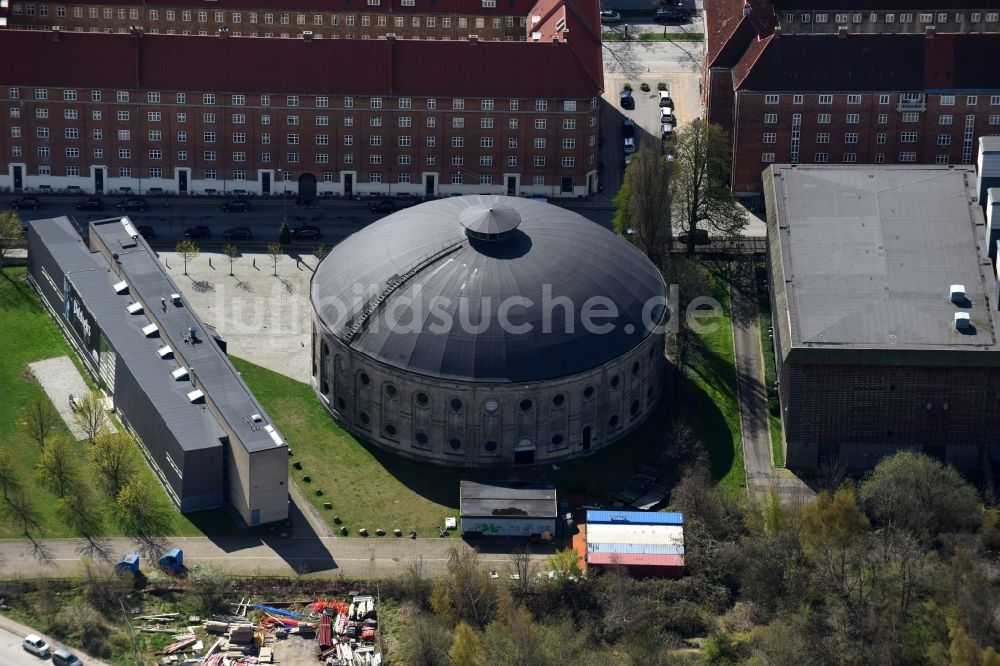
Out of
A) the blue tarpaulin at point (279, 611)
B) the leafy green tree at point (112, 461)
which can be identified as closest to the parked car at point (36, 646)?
the blue tarpaulin at point (279, 611)

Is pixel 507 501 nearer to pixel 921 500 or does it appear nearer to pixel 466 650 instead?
pixel 466 650

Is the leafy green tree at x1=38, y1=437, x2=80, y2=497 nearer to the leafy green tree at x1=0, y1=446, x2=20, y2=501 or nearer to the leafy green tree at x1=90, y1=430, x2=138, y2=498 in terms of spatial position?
the leafy green tree at x1=0, y1=446, x2=20, y2=501

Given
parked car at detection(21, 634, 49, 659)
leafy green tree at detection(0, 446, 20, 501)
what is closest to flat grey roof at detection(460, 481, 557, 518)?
parked car at detection(21, 634, 49, 659)

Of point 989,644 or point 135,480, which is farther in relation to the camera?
point 135,480

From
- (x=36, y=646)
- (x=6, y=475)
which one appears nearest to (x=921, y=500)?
(x=36, y=646)

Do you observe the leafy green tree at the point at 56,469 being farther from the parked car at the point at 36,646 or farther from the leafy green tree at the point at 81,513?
the parked car at the point at 36,646

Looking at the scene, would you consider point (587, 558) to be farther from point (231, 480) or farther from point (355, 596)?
point (231, 480)

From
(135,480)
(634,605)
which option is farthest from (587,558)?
(135,480)
